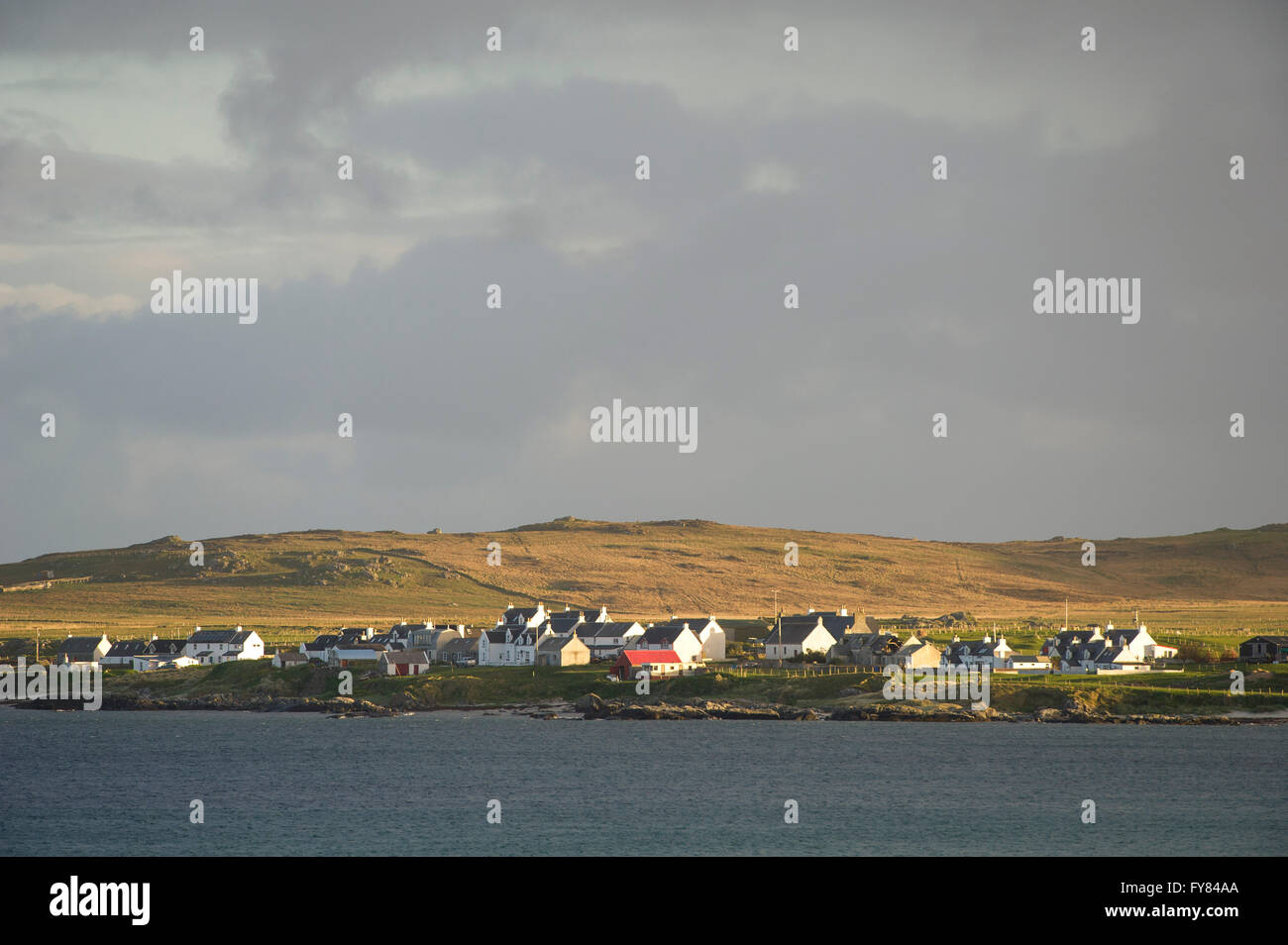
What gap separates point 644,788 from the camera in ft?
211

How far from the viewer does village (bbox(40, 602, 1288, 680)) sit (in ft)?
345

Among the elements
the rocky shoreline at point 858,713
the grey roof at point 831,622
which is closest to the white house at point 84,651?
the rocky shoreline at point 858,713

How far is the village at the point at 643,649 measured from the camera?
105 meters

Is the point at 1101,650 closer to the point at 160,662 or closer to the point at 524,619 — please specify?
the point at 524,619

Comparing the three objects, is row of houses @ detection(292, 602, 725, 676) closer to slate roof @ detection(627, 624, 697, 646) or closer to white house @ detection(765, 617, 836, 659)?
slate roof @ detection(627, 624, 697, 646)

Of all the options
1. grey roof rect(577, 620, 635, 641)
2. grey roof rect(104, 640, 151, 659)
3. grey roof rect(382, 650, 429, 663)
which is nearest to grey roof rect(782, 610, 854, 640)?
grey roof rect(577, 620, 635, 641)

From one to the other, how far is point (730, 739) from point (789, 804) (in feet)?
82.8

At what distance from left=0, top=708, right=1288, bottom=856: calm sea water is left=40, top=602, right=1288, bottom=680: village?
15104mm

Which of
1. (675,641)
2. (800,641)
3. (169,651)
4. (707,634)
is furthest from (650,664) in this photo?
(169,651)

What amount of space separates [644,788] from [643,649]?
45.6 meters

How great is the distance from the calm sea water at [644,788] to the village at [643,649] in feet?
49.6
